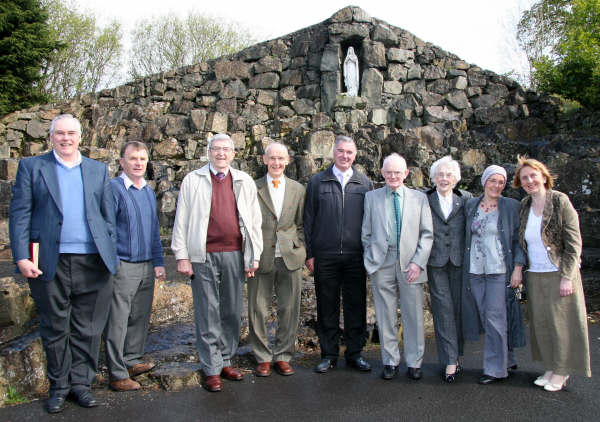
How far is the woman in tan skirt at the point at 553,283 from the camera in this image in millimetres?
3916

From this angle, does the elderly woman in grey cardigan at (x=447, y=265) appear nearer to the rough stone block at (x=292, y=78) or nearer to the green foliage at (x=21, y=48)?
the rough stone block at (x=292, y=78)

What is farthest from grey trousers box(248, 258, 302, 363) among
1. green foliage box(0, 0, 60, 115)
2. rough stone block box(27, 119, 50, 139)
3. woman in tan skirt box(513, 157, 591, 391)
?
green foliage box(0, 0, 60, 115)

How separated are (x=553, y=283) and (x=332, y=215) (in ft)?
6.39

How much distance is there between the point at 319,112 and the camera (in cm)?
1898

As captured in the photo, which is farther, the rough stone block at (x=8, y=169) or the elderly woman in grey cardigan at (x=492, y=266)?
the rough stone block at (x=8, y=169)

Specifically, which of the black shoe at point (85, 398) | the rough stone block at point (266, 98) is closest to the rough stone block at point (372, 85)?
the rough stone block at point (266, 98)

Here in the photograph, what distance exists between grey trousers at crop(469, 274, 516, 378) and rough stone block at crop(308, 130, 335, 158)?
1017 centimetres

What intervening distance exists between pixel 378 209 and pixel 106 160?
37.3ft

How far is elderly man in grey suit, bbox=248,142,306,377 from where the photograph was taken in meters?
4.37

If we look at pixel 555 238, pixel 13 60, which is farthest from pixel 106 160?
pixel 555 238

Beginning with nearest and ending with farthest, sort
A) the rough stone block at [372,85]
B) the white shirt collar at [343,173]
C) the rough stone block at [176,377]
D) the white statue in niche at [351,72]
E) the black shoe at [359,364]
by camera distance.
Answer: the rough stone block at [176,377], the black shoe at [359,364], the white shirt collar at [343,173], the rough stone block at [372,85], the white statue in niche at [351,72]

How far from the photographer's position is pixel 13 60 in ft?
59.9

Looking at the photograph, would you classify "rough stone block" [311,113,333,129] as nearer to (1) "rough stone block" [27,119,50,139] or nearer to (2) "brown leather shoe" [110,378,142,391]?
(1) "rough stone block" [27,119,50,139]

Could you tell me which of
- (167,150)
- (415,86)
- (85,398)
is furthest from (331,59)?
(85,398)
